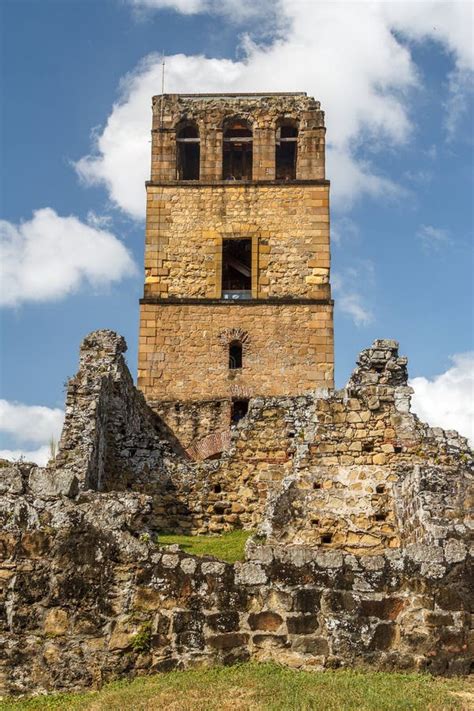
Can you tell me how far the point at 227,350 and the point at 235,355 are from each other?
355mm

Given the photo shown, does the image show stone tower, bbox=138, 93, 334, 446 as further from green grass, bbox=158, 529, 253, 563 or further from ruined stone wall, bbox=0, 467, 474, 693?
ruined stone wall, bbox=0, 467, 474, 693

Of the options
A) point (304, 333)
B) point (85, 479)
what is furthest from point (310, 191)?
point (85, 479)

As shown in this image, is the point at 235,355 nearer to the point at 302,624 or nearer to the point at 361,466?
the point at 361,466

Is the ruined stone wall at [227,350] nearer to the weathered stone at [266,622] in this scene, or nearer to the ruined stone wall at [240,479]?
the ruined stone wall at [240,479]

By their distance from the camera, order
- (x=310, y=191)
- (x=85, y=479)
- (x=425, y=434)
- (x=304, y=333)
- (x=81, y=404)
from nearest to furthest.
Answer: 1. (x=425, y=434)
2. (x=85, y=479)
3. (x=81, y=404)
4. (x=304, y=333)
5. (x=310, y=191)

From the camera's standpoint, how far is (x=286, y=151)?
27.5 meters

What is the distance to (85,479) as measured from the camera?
11.4m

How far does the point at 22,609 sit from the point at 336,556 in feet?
7.31

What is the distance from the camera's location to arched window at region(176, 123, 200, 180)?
87.7 feet

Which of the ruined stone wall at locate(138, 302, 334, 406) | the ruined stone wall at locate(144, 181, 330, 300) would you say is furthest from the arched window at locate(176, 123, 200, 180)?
the ruined stone wall at locate(138, 302, 334, 406)

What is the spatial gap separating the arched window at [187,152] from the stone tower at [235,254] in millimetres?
35

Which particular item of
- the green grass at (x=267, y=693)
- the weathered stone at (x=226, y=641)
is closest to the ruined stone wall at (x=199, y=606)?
the weathered stone at (x=226, y=641)

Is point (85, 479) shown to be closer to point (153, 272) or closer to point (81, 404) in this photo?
point (81, 404)

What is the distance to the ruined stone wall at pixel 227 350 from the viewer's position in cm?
2380
